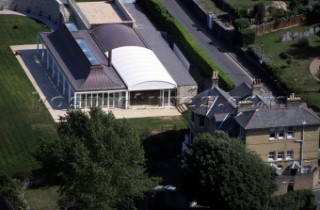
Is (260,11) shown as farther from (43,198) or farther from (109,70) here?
(43,198)

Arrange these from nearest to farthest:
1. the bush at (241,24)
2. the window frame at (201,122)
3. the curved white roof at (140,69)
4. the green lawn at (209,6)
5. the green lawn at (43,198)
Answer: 1. the green lawn at (43,198)
2. the window frame at (201,122)
3. the curved white roof at (140,69)
4. the bush at (241,24)
5. the green lawn at (209,6)

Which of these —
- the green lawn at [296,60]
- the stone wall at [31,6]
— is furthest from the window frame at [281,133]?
the stone wall at [31,6]

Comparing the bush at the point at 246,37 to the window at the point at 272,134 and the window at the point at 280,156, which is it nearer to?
the window at the point at 280,156

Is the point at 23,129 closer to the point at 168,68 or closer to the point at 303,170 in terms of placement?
the point at 168,68

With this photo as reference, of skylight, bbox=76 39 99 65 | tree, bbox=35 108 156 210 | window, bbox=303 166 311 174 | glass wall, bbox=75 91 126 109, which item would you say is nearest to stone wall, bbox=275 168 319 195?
window, bbox=303 166 311 174

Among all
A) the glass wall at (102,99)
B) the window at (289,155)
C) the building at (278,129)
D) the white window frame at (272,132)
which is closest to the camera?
the building at (278,129)

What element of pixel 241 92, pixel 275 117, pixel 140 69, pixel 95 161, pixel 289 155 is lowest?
pixel 95 161

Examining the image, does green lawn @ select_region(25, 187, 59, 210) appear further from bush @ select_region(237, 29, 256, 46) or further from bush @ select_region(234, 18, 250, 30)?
bush @ select_region(234, 18, 250, 30)

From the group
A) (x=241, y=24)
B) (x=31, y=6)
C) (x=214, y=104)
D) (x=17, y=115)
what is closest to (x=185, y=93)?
(x=241, y=24)
